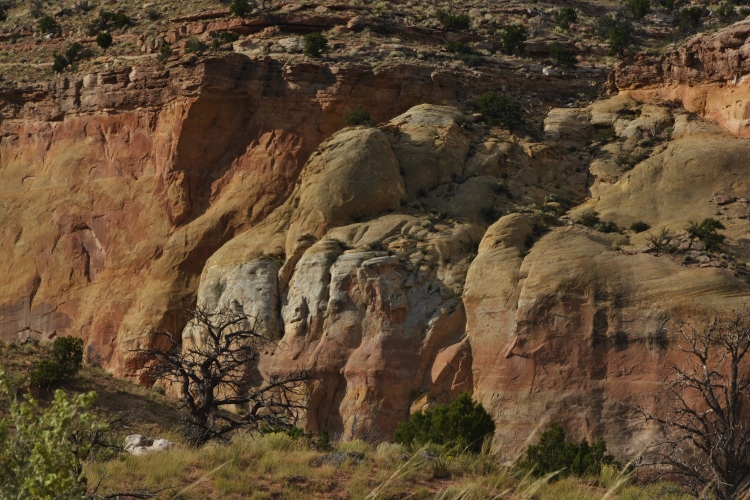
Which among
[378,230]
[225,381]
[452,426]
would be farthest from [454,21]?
[452,426]

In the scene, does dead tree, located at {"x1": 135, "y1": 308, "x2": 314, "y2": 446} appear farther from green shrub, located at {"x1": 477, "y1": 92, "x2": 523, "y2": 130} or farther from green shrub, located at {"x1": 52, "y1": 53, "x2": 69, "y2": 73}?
green shrub, located at {"x1": 52, "y1": 53, "x2": 69, "y2": 73}

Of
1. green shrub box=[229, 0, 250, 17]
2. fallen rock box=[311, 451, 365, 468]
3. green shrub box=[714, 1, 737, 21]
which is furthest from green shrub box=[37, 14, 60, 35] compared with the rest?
fallen rock box=[311, 451, 365, 468]

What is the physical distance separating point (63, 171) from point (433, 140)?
55.7ft

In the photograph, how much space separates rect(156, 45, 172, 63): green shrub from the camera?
1812 inches

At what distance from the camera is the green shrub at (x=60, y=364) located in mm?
31703

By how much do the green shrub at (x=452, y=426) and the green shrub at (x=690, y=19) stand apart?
34.4 m

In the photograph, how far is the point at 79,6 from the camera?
59156mm

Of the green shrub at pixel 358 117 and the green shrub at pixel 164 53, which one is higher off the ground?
the green shrub at pixel 164 53

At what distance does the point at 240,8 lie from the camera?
49.6 metres

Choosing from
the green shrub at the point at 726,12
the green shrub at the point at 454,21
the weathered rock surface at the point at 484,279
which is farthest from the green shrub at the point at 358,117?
the green shrub at the point at 726,12

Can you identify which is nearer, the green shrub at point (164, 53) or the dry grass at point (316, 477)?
the dry grass at point (316, 477)

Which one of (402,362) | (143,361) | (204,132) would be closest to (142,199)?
(204,132)

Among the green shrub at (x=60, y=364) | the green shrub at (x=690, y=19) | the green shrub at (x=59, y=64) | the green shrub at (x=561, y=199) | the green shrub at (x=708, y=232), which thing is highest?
the green shrub at (x=690, y=19)

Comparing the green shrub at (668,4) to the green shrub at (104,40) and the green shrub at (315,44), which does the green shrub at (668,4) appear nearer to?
the green shrub at (315,44)
